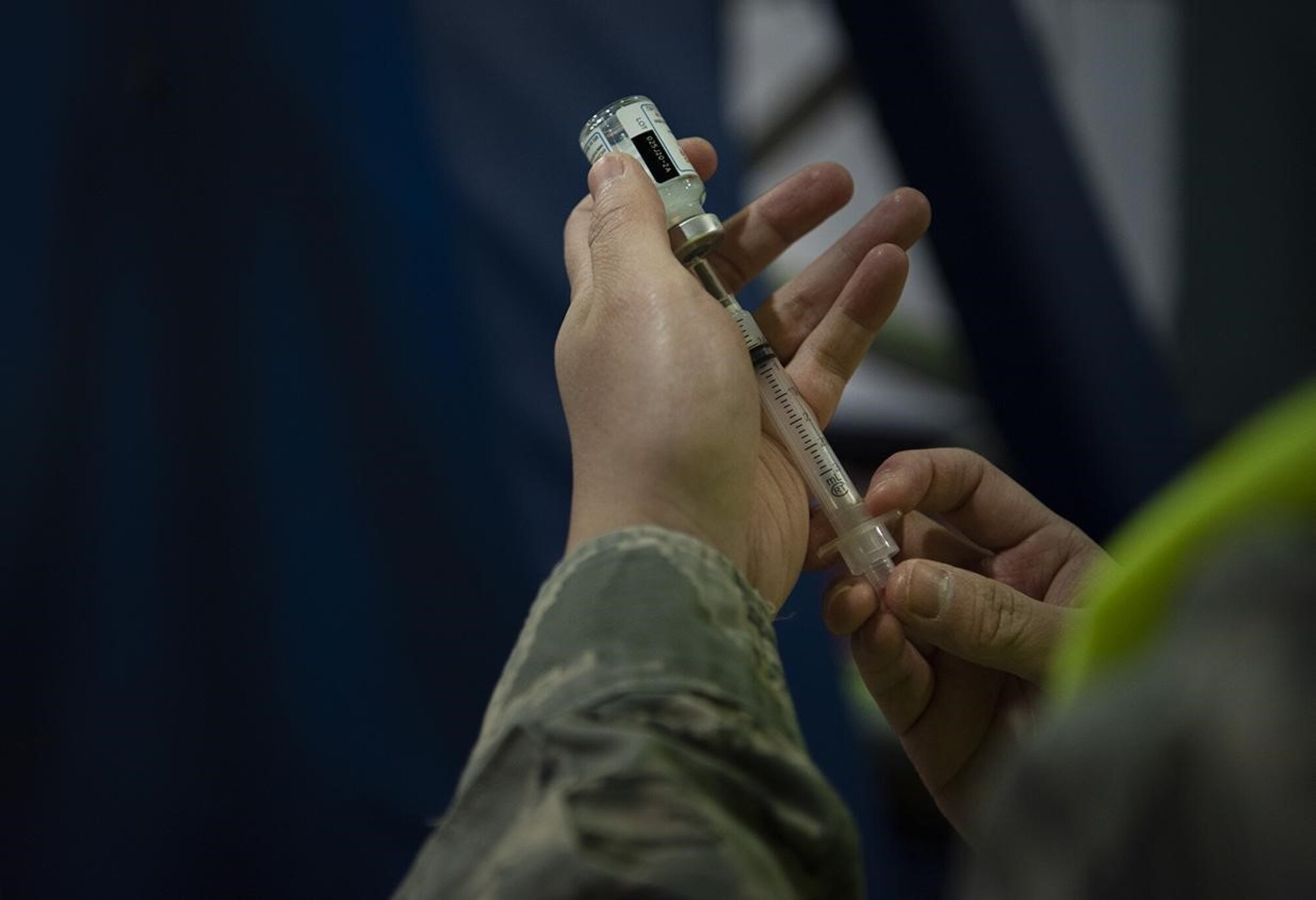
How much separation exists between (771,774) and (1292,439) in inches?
7.9

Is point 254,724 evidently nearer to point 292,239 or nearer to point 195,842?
point 195,842

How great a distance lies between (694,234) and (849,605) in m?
0.21

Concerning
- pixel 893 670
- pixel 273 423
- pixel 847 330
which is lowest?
pixel 893 670

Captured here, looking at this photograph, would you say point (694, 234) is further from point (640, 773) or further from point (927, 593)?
point (640, 773)

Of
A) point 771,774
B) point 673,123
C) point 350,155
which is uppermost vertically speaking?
point 350,155

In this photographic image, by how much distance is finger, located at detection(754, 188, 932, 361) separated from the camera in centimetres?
74

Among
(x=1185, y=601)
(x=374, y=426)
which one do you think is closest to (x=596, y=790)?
(x=1185, y=601)

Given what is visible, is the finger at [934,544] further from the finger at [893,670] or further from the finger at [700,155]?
the finger at [700,155]

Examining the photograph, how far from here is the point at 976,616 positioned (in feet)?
2.08

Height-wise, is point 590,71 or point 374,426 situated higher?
point 590,71

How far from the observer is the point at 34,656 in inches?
39.6

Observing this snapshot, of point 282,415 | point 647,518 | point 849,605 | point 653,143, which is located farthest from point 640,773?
point 282,415

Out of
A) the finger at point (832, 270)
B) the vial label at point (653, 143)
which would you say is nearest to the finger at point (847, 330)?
the finger at point (832, 270)

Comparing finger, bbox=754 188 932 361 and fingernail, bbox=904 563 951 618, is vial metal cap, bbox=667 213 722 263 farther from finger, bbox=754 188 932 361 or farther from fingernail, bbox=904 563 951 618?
fingernail, bbox=904 563 951 618
